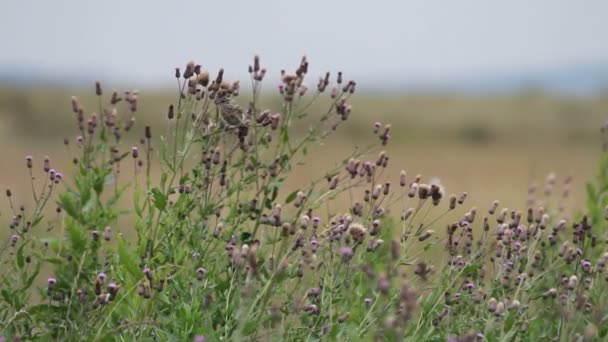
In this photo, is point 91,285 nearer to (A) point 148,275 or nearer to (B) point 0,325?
(B) point 0,325

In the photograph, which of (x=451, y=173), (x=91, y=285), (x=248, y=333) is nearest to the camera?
(x=248, y=333)

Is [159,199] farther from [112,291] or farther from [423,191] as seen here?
[423,191]

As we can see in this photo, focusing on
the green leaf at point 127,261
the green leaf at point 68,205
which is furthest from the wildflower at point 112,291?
the green leaf at point 68,205

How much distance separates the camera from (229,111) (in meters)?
3.95

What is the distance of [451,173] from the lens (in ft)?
85.6

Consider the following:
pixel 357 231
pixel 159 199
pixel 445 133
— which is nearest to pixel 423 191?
pixel 357 231

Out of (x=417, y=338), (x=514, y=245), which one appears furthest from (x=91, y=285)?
(x=514, y=245)

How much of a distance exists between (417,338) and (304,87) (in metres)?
1.14

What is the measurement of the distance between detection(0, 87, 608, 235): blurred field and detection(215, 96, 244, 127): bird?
17.4 m

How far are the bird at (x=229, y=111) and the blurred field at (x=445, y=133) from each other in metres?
17.4

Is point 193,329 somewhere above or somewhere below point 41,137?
above

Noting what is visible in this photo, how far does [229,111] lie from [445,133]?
104 ft

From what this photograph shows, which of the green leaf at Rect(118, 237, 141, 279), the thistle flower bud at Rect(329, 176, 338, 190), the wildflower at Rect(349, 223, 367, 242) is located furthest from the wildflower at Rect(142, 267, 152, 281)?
the thistle flower bud at Rect(329, 176, 338, 190)

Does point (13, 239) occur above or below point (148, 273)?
below
